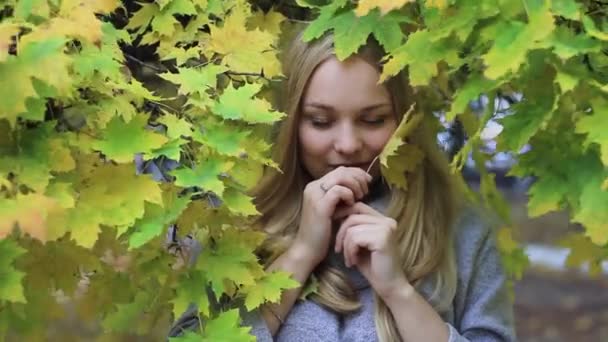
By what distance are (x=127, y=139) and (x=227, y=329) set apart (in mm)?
426

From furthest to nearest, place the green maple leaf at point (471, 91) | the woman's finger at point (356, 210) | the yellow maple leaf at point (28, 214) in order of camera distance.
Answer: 1. the woman's finger at point (356, 210)
2. the green maple leaf at point (471, 91)
3. the yellow maple leaf at point (28, 214)

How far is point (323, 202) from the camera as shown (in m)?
2.24

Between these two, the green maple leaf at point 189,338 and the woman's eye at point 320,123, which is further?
the woman's eye at point 320,123

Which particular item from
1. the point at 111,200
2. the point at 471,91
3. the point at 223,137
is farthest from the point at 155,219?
the point at 471,91

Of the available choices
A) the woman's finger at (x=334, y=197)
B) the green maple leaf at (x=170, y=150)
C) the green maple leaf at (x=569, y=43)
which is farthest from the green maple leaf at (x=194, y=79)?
the green maple leaf at (x=569, y=43)

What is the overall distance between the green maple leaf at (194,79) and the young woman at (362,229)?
0.26 metres

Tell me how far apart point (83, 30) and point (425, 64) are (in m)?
0.68

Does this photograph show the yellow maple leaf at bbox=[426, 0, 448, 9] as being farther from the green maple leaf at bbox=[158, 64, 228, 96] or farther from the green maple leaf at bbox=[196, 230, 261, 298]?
the green maple leaf at bbox=[196, 230, 261, 298]

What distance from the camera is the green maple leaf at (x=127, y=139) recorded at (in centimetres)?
189

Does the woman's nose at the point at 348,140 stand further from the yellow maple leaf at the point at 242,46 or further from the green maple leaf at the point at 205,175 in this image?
the green maple leaf at the point at 205,175

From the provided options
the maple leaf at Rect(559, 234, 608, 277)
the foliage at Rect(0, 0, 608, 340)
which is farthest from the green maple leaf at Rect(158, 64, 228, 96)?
the maple leaf at Rect(559, 234, 608, 277)

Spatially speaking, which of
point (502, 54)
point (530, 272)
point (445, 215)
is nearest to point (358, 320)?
point (445, 215)

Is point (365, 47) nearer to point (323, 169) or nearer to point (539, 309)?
point (323, 169)

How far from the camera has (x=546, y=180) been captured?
1.95m
